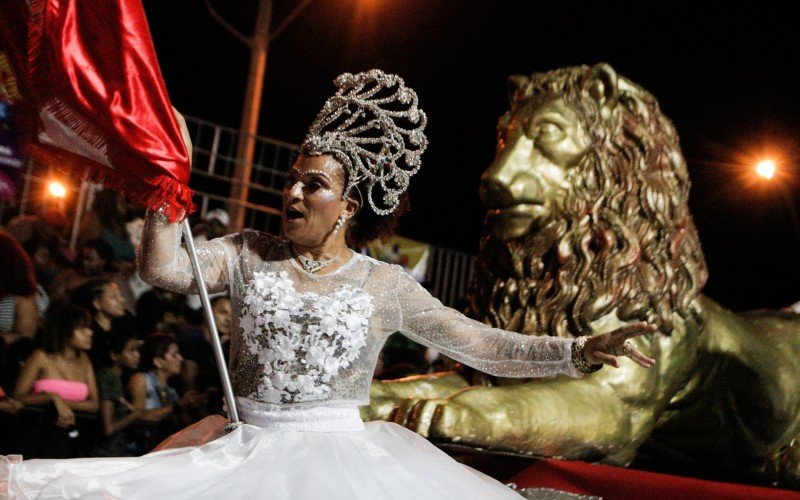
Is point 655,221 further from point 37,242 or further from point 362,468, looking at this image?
point 37,242

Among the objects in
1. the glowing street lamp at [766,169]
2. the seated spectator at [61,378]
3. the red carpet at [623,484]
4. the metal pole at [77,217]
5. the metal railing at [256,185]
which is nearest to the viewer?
the red carpet at [623,484]

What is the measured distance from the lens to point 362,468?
8.28ft

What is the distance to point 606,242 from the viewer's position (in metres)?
4.25

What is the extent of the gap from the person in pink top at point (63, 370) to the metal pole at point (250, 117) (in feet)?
10.6

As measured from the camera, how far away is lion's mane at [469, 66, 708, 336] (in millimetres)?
4203

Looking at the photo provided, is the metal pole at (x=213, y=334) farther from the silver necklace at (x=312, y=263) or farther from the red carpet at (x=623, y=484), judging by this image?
the red carpet at (x=623, y=484)

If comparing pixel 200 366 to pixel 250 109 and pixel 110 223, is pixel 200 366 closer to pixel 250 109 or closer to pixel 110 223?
pixel 110 223

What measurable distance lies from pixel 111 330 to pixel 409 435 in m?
2.82

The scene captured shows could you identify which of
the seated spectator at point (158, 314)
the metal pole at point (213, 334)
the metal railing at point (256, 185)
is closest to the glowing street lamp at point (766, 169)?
the metal railing at point (256, 185)

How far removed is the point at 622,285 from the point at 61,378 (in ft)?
8.97

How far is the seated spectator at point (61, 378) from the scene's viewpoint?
454cm

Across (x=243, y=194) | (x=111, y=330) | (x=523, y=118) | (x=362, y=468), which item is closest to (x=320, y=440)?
(x=362, y=468)

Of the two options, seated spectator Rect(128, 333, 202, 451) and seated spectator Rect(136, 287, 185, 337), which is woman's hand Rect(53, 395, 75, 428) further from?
seated spectator Rect(136, 287, 185, 337)

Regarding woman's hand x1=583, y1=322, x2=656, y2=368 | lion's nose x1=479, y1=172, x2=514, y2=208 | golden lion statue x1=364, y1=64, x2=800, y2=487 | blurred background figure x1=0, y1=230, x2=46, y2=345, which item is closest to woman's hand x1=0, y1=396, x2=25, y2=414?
blurred background figure x1=0, y1=230, x2=46, y2=345
